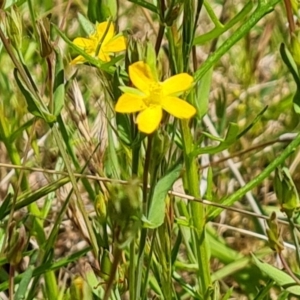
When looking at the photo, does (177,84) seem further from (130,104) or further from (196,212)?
(196,212)

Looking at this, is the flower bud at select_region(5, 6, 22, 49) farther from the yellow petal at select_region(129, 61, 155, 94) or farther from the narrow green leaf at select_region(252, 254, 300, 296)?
the narrow green leaf at select_region(252, 254, 300, 296)

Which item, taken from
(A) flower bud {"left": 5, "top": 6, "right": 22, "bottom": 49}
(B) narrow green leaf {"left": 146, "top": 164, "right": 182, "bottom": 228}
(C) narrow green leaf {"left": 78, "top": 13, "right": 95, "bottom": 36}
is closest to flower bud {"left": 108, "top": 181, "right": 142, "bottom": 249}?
(B) narrow green leaf {"left": 146, "top": 164, "right": 182, "bottom": 228}

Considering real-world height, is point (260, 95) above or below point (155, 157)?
below

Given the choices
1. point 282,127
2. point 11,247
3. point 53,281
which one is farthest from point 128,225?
point 282,127

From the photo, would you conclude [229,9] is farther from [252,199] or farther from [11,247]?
[11,247]

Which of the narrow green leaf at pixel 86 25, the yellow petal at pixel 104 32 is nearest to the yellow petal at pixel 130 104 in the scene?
the yellow petal at pixel 104 32

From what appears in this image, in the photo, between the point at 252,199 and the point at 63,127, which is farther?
the point at 252,199

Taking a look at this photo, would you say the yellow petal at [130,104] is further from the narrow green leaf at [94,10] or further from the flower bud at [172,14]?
the narrow green leaf at [94,10]
